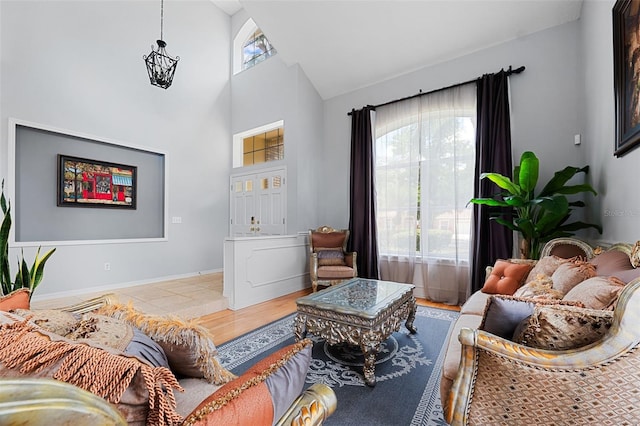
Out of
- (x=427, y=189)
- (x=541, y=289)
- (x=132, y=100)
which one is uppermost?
(x=132, y=100)

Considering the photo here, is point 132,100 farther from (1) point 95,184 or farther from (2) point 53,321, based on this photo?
(2) point 53,321

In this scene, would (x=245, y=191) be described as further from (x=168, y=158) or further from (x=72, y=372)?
(x=72, y=372)

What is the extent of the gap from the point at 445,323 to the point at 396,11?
3789 mm

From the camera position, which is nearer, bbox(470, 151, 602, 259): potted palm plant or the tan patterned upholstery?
the tan patterned upholstery

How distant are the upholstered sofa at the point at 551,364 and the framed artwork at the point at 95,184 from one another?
16.0ft

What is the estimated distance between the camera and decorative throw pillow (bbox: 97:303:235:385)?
944 mm

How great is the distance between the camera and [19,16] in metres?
3.44

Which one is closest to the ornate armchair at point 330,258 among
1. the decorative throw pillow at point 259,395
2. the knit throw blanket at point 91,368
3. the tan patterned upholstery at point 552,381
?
the tan patterned upholstery at point 552,381

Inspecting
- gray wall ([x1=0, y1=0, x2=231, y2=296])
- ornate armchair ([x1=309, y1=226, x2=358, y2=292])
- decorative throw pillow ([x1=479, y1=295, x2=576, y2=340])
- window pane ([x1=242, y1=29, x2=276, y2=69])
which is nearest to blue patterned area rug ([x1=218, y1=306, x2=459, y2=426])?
decorative throw pillow ([x1=479, y1=295, x2=576, y2=340])

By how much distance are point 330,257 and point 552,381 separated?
10.9 ft

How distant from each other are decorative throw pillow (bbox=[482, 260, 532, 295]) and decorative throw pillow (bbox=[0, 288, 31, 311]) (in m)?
2.98

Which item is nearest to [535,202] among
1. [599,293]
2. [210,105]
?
[599,293]

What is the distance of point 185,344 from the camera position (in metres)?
0.94

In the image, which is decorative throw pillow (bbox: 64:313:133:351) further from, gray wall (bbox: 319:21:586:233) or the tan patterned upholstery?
gray wall (bbox: 319:21:586:233)
